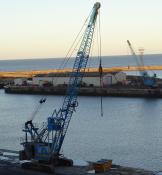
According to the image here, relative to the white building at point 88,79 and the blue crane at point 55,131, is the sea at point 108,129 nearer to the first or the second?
the blue crane at point 55,131

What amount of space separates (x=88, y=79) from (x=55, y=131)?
32889 millimetres

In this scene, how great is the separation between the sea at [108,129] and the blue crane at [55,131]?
2.50m

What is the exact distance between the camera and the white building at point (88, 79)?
52.9m

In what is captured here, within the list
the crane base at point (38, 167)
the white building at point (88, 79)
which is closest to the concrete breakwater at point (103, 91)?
the white building at point (88, 79)

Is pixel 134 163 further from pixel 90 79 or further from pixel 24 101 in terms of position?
pixel 90 79

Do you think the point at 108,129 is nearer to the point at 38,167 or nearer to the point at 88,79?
the point at 38,167

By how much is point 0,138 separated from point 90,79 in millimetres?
26633

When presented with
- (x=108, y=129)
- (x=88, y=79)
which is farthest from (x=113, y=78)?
(x=108, y=129)

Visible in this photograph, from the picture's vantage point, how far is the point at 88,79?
53.1m

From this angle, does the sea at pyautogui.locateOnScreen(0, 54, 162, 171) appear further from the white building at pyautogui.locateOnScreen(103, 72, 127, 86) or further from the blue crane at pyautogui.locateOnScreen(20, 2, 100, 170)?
the white building at pyautogui.locateOnScreen(103, 72, 127, 86)

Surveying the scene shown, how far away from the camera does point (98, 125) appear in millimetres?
31141

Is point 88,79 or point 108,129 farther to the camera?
point 88,79

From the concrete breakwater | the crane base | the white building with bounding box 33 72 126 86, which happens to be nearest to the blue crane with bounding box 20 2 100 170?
the crane base

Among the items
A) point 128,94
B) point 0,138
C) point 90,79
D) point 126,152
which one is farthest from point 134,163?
point 90,79
